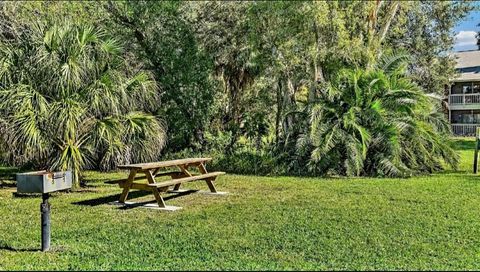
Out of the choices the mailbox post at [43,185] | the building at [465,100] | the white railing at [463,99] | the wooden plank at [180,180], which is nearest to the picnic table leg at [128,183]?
the wooden plank at [180,180]

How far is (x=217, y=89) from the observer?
16.1 meters

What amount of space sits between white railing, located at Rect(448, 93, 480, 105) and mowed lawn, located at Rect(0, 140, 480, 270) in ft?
91.4

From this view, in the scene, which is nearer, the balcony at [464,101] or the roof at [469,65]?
the roof at [469,65]

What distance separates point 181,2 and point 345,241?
36.1 ft

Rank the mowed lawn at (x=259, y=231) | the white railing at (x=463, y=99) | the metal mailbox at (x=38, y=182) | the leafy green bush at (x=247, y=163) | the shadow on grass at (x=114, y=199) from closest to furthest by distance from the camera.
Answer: the mowed lawn at (x=259, y=231) < the metal mailbox at (x=38, y=182) < the shadow on grass at (x=114, y=199) < the leafy green bush at (x=247, y=163) < the white railing at (x=463, y=99)

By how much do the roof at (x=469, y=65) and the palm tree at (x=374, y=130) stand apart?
23.2 m

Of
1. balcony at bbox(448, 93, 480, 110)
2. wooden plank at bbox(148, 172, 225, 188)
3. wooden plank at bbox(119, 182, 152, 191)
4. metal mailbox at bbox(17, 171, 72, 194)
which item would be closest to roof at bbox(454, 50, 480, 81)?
balcony at bbox(448, 93, 480, 110)

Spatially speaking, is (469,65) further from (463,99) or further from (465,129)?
(465,129)

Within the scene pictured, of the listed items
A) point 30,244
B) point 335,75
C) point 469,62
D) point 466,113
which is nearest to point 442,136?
point 335,75

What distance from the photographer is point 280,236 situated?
6.06 meters

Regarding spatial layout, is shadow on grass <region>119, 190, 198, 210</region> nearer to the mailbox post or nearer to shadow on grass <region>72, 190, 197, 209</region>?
shadow on grass <region>72, 190, 197, 209</region>

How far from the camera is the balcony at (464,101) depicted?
35.2m

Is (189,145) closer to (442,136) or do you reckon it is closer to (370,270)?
(442,136)

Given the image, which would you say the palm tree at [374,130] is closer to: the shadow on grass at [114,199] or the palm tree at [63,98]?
the shadow on grass at [114,199]
